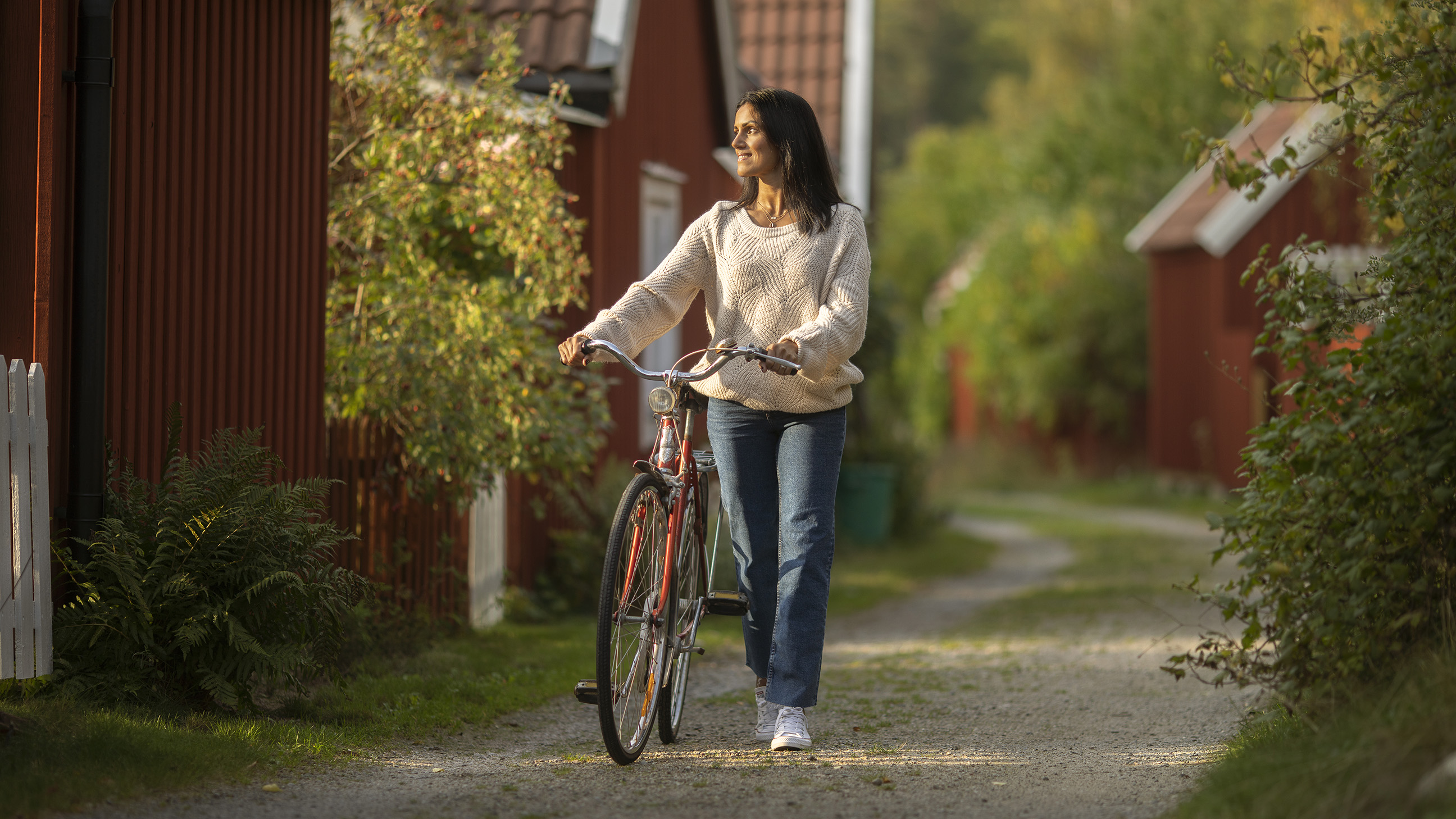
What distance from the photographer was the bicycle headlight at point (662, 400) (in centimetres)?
419

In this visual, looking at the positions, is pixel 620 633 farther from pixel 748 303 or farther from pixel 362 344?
pixel 362 344

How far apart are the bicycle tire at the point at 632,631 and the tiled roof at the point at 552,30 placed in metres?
4.86

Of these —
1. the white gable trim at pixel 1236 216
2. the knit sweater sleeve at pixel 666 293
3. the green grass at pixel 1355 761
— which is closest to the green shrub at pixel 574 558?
the knit sweater sleeve at pixel 666 293

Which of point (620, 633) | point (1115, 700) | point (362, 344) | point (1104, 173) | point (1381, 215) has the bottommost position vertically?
point (1115, 700)

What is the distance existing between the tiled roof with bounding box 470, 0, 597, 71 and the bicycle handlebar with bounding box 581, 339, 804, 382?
4.67 meters

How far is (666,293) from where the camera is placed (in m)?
4.55

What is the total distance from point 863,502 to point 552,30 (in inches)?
226

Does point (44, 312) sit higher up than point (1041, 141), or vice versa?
point (1041, 141)

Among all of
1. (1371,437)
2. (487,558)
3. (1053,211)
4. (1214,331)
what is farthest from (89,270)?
(1053,211)

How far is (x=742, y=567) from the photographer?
457cm

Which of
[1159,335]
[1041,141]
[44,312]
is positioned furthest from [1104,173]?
[44,312]

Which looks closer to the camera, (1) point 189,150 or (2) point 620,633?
(2) point 620,633

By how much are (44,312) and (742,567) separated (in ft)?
7.20

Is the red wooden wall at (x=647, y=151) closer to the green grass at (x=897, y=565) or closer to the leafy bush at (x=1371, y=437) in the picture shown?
the green grass at (x=897, y=565)
